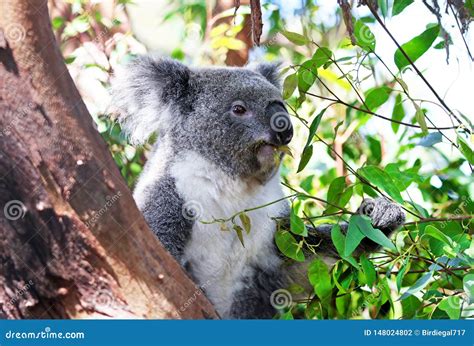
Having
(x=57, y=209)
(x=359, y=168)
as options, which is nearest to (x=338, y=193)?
(x=359, y=168)

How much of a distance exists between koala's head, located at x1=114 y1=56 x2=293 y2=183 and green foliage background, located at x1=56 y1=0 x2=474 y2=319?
0.18m

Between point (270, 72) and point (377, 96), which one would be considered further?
point (270, 72)

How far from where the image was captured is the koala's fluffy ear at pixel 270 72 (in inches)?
151

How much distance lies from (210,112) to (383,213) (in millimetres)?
960

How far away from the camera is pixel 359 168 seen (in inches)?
110

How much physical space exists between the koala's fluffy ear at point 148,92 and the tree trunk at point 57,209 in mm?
1291

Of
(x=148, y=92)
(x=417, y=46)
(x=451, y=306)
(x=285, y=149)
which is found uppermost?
(x=148, y=92)

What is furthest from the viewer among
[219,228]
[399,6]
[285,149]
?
[219,228]

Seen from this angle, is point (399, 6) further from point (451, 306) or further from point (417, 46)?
point (451, 306)

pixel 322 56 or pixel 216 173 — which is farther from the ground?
pixel 322 56

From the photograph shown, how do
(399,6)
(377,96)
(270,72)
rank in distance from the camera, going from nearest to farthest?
(399,6) < (377,96) < (270,72)

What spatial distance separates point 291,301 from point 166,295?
1231mm

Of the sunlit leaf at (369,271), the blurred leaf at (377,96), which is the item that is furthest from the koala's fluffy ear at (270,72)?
the sunlit leaf at (369,271)

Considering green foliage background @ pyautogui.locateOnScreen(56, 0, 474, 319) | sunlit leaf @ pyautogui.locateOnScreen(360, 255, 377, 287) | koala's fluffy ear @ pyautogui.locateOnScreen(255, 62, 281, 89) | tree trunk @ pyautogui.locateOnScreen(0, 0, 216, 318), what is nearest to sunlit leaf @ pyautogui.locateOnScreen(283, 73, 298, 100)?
green foliage background @ pyautogui.locateOnScreen(56, 0, 474, 319)
